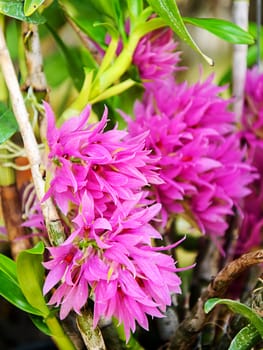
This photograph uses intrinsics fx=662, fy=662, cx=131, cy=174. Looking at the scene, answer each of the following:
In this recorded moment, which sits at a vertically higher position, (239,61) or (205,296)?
(239,61)

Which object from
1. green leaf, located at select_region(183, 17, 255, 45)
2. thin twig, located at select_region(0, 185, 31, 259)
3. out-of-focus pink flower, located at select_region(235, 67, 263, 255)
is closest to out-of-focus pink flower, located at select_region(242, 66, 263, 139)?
out-of-focus pink flower, located at select_region(235, 67, 263, 255)

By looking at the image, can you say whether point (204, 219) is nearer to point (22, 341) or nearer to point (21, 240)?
point (21, 240)

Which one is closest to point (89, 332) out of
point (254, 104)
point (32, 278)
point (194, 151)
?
point (32, 278)

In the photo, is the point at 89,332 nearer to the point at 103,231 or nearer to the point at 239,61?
the point at 103,231

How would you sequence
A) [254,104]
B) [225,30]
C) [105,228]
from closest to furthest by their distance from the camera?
[105,228]
[225,30]
[254,104]

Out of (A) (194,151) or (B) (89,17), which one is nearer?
(A) (194,151)

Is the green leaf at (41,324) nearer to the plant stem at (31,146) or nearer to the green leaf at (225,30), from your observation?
the plant stem at (31,146)
